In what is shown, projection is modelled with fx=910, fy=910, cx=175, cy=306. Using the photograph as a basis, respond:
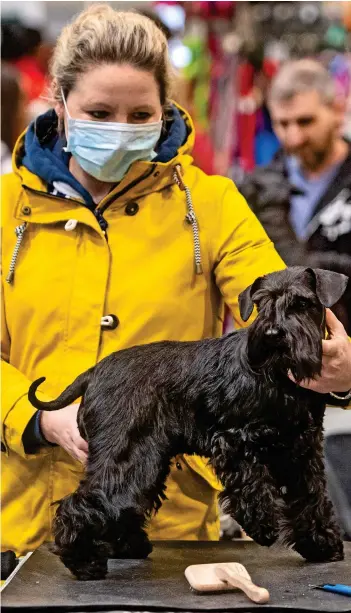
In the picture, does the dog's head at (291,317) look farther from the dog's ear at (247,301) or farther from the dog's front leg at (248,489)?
Result: the dog's front leg at (248,489)

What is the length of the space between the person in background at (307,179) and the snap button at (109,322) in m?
0.46

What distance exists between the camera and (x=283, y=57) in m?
3.82

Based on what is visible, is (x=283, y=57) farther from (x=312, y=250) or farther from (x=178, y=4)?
(x=312, y=250)

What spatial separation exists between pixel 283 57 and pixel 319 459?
8.44 feet

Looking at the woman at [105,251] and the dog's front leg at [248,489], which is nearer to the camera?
the dog's front leg at [248,489]

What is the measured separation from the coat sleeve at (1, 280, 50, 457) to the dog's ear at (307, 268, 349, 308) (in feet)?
2.04

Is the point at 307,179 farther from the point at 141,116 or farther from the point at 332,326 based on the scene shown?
the point at 332,326

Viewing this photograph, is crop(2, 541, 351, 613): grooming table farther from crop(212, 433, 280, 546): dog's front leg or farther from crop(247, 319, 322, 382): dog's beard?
crop(247, 319, 322, 382): dog's beard

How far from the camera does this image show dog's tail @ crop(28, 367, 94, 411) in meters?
1.70

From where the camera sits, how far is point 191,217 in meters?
1.83

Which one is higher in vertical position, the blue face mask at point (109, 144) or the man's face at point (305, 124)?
the blue face mask at point (109, 144)

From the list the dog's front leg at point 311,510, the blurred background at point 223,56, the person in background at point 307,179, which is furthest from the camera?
the blurred background at point 223,56

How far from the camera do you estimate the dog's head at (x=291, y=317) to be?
1464mm

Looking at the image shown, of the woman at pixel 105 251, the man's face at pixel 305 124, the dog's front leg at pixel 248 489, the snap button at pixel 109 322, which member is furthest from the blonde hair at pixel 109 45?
the man's face at pixel 305 124
